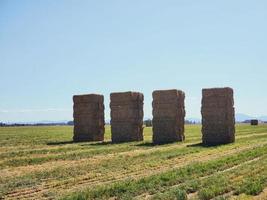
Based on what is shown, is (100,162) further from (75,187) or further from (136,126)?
(136,126)

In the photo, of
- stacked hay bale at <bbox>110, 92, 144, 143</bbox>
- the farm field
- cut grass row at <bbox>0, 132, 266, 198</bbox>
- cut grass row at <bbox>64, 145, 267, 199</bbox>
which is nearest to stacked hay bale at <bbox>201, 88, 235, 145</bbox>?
stacked hay bale at <bbox>110, 92, 144, 143</bbox>

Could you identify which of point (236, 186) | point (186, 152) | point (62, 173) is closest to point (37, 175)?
point (62, 173)

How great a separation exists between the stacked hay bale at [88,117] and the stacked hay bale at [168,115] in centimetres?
472

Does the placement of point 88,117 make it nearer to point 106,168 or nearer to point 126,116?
point 126,116

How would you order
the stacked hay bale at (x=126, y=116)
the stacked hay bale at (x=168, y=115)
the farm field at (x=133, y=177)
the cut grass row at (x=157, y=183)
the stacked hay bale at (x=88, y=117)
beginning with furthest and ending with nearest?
the stacked hay bale at (x=88, y=117), the stacked hay bale at (x=126, y=116), the stacked hay bale at (x=168, y=115), the farm field at (x=133, y=177), the cut grass row at (x=157, y=183)

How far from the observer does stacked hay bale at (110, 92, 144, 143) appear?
1323 inches

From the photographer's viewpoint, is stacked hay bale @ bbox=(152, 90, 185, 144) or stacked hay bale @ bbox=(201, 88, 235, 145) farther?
stacked hay bale @ bbox=(152, 90, 185, 144)

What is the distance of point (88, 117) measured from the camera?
35094mm

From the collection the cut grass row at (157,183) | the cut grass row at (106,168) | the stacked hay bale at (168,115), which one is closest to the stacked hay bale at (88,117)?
the stacked hay bale at (168,115)

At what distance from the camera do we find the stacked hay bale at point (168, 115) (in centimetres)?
3184

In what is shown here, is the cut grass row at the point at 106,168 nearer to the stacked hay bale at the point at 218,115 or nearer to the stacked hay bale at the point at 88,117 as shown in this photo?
the stacked hay bale at the point at 218,115

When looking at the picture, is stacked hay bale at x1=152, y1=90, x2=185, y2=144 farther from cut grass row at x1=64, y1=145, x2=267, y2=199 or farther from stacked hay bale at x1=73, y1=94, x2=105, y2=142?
cut grass row at x1=64, y1=145, x2=267, y2=199

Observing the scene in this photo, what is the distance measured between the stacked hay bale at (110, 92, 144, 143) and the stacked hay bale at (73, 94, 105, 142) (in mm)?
1390

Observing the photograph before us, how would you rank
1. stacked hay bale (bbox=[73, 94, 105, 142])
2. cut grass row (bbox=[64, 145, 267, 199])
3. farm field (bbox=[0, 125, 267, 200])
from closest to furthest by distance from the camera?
cut grass row (bbox=[64, 145, 267, 199])
farm field (bbox=[0, 125, 267, 200])
stacked hay bale (bbox=[73, 94, 105, 142])
